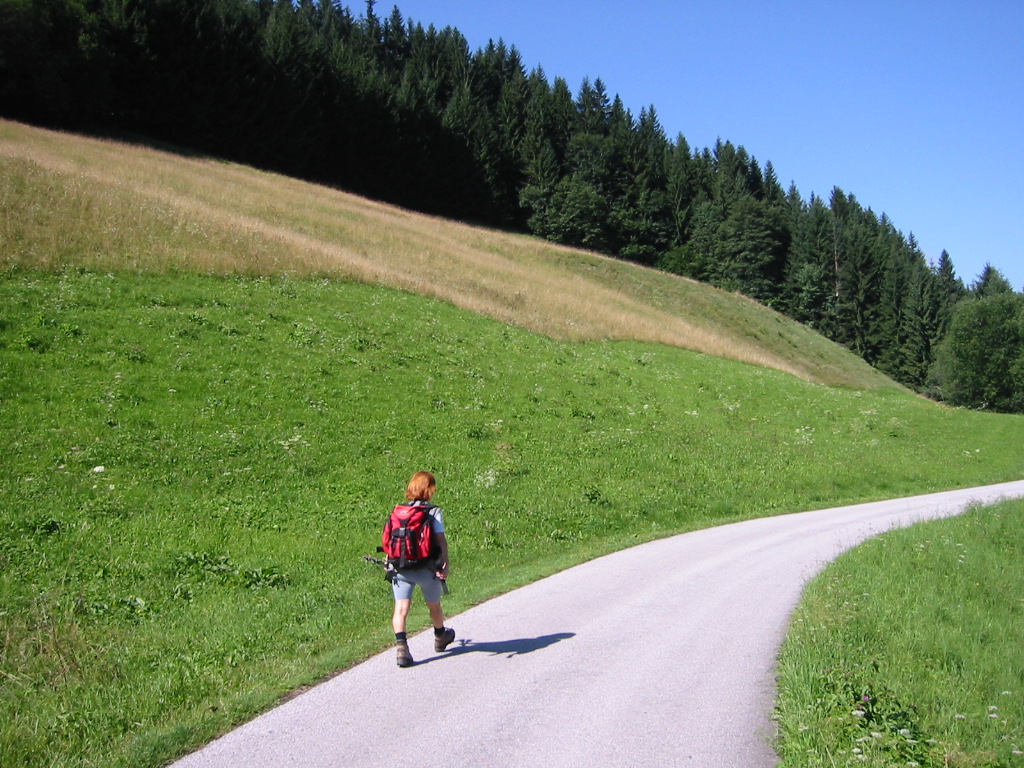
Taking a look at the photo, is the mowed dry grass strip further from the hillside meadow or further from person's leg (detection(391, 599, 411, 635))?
person's leg (detection(391, 599, 411, 635))

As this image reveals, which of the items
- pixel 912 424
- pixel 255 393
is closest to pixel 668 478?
pixel 255 393

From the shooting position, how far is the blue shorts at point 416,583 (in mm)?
7770

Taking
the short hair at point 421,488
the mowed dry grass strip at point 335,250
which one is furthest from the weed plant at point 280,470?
the mowed dry grass strip at point 335,250

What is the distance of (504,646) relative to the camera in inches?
315

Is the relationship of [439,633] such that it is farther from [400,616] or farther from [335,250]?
[335,250]

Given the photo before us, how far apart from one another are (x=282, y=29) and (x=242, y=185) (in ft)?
126

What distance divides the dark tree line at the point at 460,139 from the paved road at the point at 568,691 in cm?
5794

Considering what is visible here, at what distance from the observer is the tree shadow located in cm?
775

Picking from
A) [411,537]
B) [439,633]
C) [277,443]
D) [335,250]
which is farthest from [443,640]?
[335,250]

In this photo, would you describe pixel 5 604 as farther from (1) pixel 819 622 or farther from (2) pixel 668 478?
(2) pixel 668 478

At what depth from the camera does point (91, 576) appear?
971cm

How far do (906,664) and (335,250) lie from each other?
30253 mm

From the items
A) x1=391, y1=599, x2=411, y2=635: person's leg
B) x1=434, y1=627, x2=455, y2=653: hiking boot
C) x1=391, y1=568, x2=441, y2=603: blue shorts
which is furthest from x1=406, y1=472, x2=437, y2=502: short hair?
x1=434, y1=627, x2=455, y2=653: hiking boot

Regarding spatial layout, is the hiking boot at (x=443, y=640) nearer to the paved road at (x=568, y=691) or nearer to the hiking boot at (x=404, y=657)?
the paved road at (x=568, y=691)
